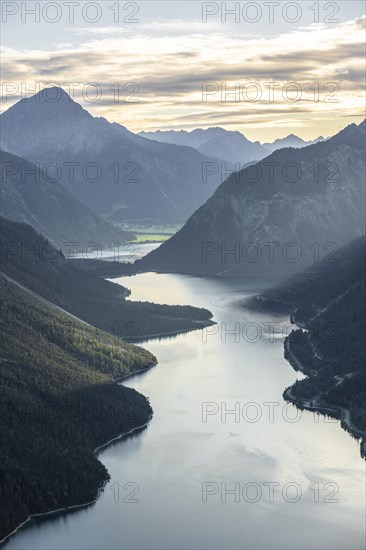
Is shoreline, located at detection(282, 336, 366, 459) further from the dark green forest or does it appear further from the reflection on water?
the dark green forest

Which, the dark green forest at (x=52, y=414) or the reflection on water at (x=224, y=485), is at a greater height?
the dark green forest at (x=52, y=414)

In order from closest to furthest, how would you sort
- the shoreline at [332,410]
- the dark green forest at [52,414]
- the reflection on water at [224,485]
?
the reflection on water at [224,485]
the dark green forest at [52,414]
the shoreline at [332,410]

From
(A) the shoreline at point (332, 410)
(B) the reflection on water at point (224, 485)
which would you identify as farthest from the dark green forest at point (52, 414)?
(A) the shoreline at point (332, 410)

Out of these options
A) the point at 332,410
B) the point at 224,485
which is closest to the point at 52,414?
the point at 224,485

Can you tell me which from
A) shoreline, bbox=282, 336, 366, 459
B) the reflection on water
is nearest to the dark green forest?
the reflection on water

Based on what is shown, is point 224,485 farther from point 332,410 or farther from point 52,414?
point 332,410

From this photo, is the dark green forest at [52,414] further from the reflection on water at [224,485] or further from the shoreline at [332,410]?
the shoreline at [332,410]
